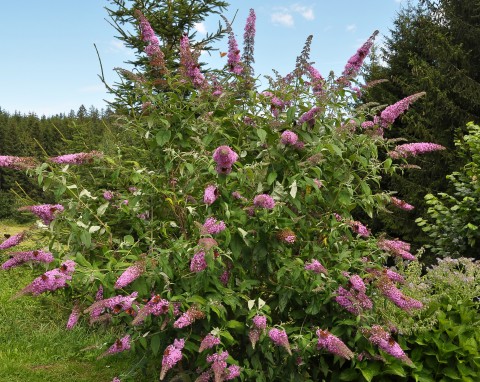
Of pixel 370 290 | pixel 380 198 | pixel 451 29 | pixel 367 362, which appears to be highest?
pixel 451 29

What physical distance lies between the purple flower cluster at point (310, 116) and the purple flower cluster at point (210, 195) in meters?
0.76

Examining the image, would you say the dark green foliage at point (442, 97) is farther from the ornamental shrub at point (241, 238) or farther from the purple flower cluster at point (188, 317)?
the purple flower cluster at point (188, 317)

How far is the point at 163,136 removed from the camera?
327cm

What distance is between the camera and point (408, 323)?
3.78m

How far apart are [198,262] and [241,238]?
438 mm

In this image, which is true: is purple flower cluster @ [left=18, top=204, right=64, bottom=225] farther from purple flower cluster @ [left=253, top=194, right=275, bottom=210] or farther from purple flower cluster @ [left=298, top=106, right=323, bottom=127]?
purple flower cluster @ [left=298, top=106, right=323, bottom=127]

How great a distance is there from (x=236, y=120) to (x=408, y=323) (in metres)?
2.02

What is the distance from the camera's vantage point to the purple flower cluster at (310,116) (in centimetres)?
311

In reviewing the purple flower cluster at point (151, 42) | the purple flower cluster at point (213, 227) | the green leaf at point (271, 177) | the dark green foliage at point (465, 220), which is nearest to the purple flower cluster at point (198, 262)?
the purple flower cluster at point (213, 227)

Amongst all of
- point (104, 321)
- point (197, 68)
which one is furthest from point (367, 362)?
point (197, 68)

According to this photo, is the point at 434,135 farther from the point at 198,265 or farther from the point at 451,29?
the point at 198,265

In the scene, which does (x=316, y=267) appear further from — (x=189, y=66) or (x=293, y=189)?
(x=189, y=66)

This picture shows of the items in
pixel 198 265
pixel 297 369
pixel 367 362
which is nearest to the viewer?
pixel 198 265

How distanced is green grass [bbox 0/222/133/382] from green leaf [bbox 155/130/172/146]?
66.5 inches
